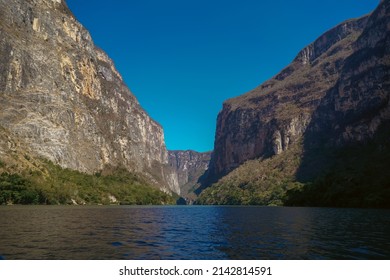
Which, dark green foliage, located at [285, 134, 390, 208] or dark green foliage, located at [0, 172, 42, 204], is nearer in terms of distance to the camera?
dark green foliage, located at [285, 134, 390, 208]

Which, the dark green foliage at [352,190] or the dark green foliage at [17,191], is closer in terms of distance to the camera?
the dark green foliage at [352,190]

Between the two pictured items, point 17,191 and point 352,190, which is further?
point 17,191

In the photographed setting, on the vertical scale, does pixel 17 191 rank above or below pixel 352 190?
above

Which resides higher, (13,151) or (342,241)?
(13,151)

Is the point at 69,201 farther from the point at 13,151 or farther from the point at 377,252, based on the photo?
the point at 377,252
